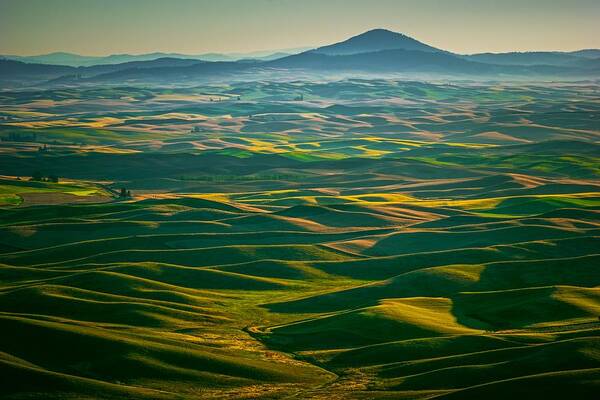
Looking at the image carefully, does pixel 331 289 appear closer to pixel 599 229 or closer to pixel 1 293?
pixel 1 293

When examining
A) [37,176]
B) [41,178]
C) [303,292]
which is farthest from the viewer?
[41,178]

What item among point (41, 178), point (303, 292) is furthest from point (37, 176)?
point (303, 292)

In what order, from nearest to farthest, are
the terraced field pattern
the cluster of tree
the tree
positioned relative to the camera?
the terraced field pattern → the cluster of tree → the tree

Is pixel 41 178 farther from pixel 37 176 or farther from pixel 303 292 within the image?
pixel 303 292

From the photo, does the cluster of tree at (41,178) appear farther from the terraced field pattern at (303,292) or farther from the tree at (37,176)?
the terraced field pattern at (303,292)

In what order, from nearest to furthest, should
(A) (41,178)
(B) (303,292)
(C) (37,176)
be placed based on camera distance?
(B) (303,292), (C) (37,176), (A) (41,178)

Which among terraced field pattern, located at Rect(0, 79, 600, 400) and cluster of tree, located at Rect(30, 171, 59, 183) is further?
cluster of tree, located at Rect(30, 171, 59, 183)

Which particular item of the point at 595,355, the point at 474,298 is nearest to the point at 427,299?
the point at 474,298

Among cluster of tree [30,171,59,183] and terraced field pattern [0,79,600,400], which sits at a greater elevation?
cluster of tree [30,171,59,183]

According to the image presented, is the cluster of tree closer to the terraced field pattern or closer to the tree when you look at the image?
the tree

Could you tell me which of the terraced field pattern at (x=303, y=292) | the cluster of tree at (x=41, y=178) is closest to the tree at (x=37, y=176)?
the cluster of tree at (x=41, y=178)

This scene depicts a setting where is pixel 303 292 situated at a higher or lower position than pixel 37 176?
lower

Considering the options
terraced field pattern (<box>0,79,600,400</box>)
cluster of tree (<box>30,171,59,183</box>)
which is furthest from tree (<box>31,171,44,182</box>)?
terraced field pattern (<box>0,79,600,400</box>)
